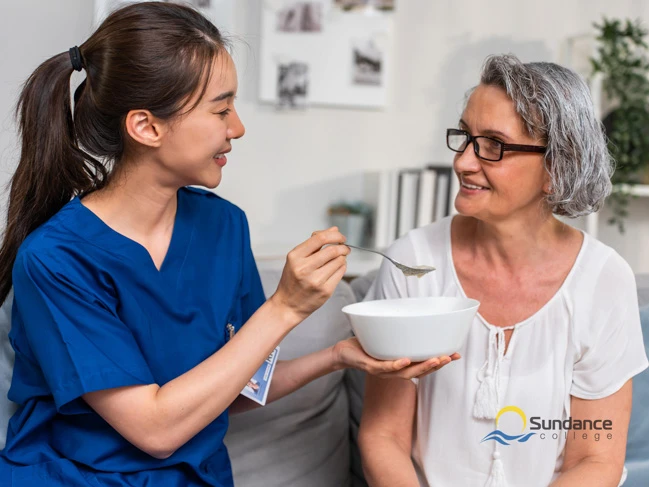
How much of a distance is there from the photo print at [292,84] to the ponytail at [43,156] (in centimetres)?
160

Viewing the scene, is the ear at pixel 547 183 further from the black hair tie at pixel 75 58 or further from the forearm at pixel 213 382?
the black hair tie at pixel 75 58

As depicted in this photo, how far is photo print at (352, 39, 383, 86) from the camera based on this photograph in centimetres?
286

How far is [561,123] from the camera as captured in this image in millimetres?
1317

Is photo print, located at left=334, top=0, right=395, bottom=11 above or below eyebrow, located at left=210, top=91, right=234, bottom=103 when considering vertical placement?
above

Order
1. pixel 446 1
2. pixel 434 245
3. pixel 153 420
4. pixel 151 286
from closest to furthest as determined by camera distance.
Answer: pixel 153 420 < pixel 151 286 < pixel 434 245 < pixel 446 1

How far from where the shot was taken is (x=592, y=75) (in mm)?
2865

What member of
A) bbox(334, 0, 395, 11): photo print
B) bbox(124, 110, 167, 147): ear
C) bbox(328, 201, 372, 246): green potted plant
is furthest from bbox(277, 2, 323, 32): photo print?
bbox(124, 110, 167, 147): ear

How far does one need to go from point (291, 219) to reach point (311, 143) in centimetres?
30

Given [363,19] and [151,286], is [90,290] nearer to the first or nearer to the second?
[151,286]

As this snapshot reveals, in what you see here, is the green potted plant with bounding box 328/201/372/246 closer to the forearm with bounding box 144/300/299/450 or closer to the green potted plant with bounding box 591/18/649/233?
the green potted plant with bounding box 591/18/649/233

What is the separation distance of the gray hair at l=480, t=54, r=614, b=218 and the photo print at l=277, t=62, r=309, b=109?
4.92 feet

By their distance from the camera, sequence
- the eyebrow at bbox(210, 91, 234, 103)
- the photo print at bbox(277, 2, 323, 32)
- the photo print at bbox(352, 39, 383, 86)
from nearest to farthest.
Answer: the eyebrow at bbox(210, 91, 234, 103), the photo print at bbox(277, 2, 323, 32), the photo print at bbox(352, 39, 383, 86)

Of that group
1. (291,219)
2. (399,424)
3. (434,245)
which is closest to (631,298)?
(434,245)

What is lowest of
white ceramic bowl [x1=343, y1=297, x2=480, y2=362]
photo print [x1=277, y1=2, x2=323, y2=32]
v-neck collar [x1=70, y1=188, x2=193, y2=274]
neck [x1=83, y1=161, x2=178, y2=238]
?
white ceramic bowl [x1=343, y1=297, x2=480, y2=362]
